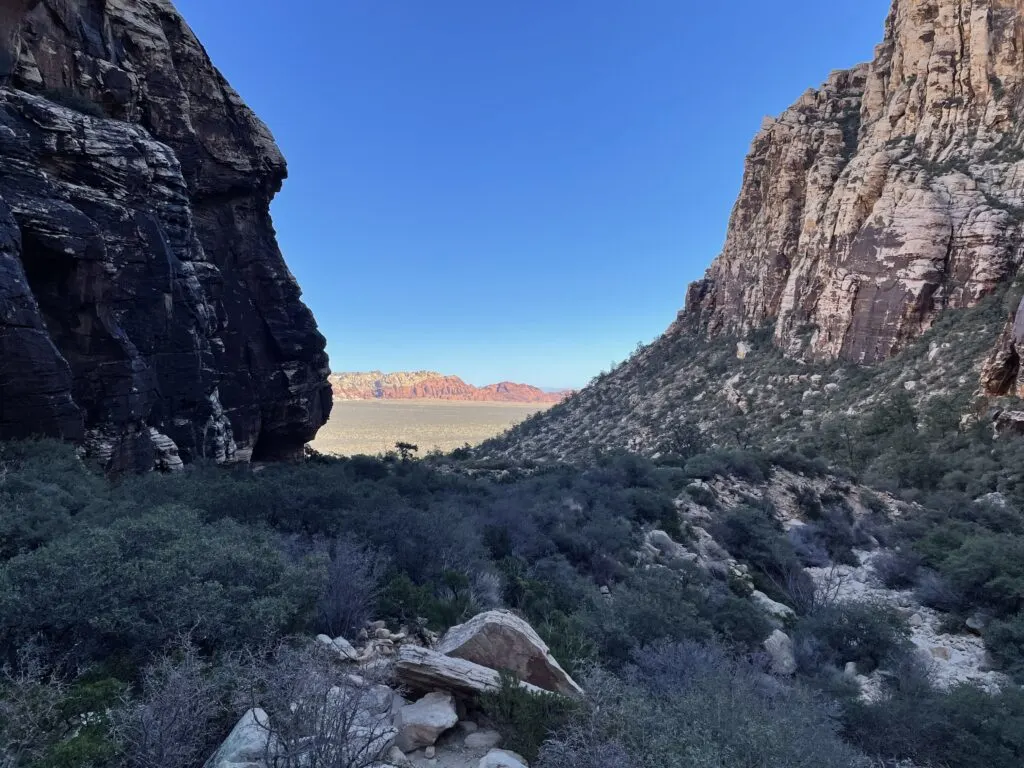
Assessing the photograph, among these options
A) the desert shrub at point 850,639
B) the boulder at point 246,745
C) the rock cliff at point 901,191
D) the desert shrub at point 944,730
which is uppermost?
the rock cliff at point 901,191

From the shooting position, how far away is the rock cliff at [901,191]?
34.8 metres

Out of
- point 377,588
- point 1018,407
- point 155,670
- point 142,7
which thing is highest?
point 142,7

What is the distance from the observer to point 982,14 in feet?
127

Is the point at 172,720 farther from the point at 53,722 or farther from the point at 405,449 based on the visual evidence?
the point at 405,449

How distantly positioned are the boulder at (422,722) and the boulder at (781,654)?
5.78 meters

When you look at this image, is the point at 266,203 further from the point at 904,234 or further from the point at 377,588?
the point at 904,234

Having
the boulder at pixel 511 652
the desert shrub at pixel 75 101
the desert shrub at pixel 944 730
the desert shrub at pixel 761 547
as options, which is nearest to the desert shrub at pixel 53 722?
the boulder at pixel 511 652

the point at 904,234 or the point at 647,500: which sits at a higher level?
the point at 904,234

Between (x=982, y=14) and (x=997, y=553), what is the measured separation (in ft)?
150

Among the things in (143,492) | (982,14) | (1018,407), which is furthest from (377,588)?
(982,14)

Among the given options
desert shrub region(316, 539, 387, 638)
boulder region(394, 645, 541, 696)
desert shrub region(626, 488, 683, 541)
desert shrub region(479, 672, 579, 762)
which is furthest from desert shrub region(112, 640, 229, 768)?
desert shrub region(626, 488, 683, 541)

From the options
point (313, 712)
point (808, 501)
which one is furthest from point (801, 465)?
point (313, 712)

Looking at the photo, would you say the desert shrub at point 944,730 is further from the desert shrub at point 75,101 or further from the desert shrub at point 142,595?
the desert shrub at point 75,101

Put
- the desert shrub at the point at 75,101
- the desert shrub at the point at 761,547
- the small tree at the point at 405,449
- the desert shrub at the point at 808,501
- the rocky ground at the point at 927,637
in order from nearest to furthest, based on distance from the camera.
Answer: the rocky ground at the point at 927,637, the desert shrub at the point at 761,547, the desert shrub at the point at 75,101, the desert shrub at the point at 808,501, the small tree at the point at 405,449
